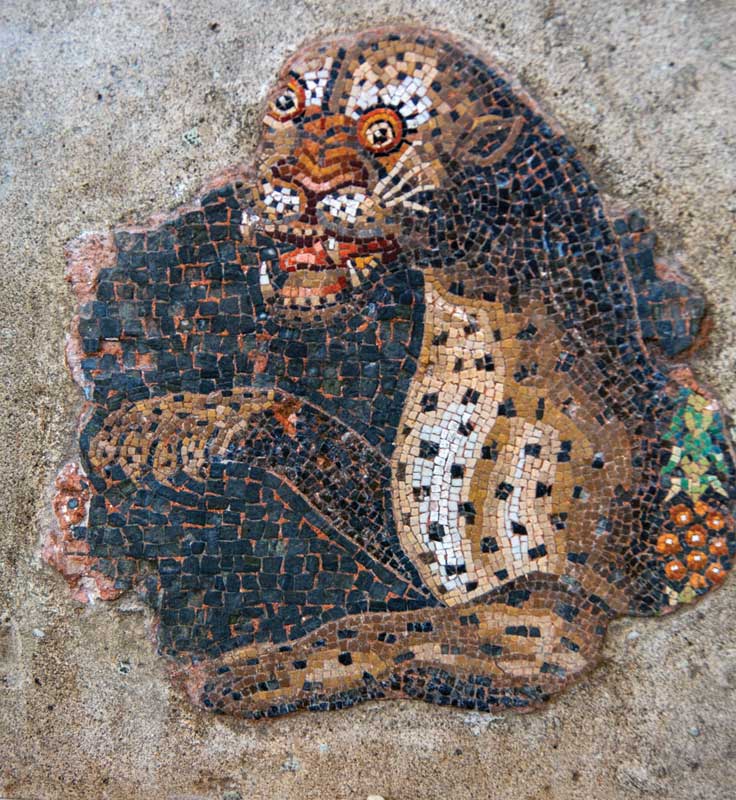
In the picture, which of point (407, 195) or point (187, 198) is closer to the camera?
point (407, 195)

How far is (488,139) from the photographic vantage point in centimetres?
297

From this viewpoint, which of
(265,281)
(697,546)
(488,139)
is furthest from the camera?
(265,281)

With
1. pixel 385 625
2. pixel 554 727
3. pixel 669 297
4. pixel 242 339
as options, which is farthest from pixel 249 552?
pixel 669 297

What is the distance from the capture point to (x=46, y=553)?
3.16 meters

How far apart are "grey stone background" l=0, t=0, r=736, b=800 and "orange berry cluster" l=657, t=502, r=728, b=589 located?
0.52 ft

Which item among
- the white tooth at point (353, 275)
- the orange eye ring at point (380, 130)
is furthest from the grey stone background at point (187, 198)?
the white tooth at point (353, 275)

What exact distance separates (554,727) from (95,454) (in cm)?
254

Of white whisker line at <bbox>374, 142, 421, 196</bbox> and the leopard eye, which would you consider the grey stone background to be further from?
white whisker line at <bbox>374, 142, 421, 196</bbox>

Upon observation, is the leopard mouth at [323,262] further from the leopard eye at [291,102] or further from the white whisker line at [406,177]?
the leopard eye at [291,102]

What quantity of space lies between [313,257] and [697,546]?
2203 millimetres

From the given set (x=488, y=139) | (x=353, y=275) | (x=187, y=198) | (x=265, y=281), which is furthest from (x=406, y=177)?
(x=187, y=198)

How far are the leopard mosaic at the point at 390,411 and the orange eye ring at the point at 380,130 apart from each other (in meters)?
0.01

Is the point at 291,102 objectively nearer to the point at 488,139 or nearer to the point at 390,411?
the point at 488,139

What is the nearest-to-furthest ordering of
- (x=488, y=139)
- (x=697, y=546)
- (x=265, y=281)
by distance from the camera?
(x=697, y=546)
(x=488, y=139)
(x=265, y=281)
